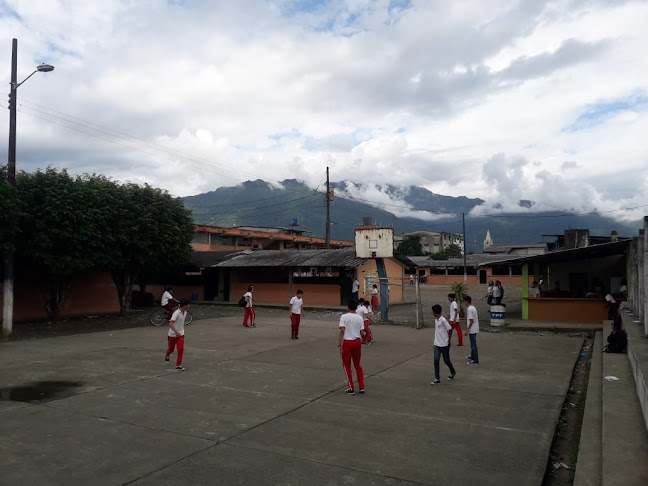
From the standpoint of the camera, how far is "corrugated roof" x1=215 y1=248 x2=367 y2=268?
2812cm

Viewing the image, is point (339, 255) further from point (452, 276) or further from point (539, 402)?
point (452, 276)

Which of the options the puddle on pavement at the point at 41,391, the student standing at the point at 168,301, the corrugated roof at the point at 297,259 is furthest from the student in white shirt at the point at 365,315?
the corrugated roof at the point at 297,259

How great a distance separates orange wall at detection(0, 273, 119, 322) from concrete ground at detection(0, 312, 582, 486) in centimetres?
956

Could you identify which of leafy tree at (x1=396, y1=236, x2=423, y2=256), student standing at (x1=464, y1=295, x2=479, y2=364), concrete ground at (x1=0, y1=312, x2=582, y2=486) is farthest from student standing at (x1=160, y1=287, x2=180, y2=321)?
leafy tree at (x1=396, y1=236, x2=423, y2=256)

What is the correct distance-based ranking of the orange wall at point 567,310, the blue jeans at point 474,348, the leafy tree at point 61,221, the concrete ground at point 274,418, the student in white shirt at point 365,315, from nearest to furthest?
the concrete ground at point 274,418 < the blue jeans at point 474,348 < the student in white shirt at point 365,315 < the leafy tree at point 61,221 < the orange wall at point 567,310

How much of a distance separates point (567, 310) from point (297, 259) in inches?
613

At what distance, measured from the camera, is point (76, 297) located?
24.1 metres

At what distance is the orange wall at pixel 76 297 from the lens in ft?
70.9

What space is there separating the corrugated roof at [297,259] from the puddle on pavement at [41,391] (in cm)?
1873

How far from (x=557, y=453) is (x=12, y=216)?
17176mm

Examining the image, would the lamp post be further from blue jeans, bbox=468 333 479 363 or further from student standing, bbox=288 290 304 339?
blue jeans, bbox=468 333 479 363

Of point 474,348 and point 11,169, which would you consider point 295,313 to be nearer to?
point 474,348

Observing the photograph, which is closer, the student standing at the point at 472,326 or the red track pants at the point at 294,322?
the student standing at the point at 472,326

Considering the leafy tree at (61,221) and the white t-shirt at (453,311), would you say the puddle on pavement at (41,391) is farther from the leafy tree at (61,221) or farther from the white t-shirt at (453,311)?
the leafy tree at (61,221)
